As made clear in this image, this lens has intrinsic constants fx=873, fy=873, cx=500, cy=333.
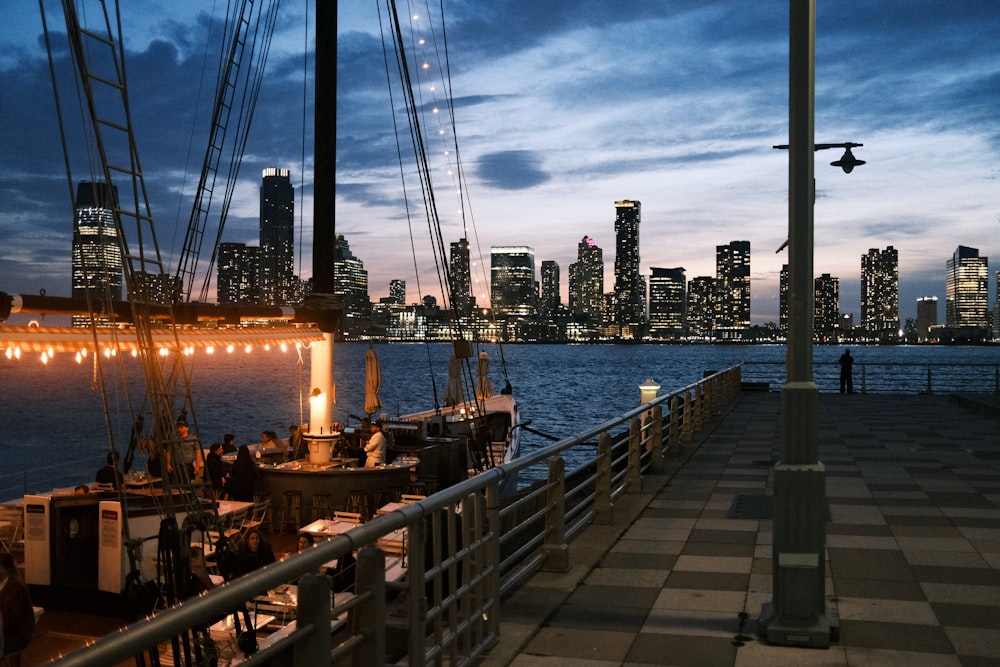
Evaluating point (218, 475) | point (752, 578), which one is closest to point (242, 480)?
point (218, 475)

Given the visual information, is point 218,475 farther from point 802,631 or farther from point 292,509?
point 802,631

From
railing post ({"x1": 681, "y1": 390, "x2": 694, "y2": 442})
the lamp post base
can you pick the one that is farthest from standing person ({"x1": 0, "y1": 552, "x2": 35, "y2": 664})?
railing post ({"x1": 681, "y1": 390, "x2": 694, "y2": 442})

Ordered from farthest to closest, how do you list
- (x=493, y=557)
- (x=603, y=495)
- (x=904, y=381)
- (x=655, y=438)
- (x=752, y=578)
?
(x=904, y=381)
(x=655, y=438)
(x=603, y=495)
(x=752, y=578)
(x=493, y=557)

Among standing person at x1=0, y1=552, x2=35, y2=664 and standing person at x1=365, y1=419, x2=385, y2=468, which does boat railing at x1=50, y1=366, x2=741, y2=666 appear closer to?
standing person at x1=0, y1=552, x2=35, y2=664

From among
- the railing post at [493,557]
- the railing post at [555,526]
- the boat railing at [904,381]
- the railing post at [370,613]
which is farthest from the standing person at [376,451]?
the boat railing at [904,381]

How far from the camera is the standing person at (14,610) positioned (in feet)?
24.2

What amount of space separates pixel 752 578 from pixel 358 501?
29.5 feet

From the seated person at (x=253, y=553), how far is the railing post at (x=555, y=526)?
4.26 m

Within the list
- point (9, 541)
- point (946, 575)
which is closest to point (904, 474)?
point (946, 575)

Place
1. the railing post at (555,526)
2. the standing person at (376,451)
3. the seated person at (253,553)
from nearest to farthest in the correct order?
the railing post at (555,526) → the seated person at (253,553) → the standing person at (376,451)

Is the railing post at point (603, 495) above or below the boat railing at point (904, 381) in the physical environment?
above

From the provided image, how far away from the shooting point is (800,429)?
19.6 ft

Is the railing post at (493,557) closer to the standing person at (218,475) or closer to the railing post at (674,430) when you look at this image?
the railing post at (674,430)

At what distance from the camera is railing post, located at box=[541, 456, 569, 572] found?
7844 millimetres
